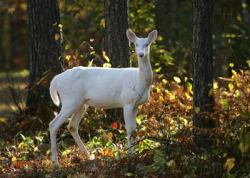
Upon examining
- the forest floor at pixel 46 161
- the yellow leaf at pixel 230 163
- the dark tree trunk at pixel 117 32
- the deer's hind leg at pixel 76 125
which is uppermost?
the dark tree trunk at pixel 117 32

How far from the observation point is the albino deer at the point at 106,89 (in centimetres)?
1092

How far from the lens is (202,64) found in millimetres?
9930

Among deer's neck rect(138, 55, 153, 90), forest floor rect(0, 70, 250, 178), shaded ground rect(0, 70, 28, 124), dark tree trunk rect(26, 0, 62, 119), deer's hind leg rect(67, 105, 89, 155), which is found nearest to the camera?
forest floor rect(0, 70, 250, 178)

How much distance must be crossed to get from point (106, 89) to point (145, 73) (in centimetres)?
65

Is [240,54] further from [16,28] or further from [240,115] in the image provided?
[16,28]

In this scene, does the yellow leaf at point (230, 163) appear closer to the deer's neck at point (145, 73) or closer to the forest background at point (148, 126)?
the forest background at point (148, 126)

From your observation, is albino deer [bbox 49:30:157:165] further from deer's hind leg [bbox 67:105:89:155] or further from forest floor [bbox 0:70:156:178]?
forest floor [bbox 0:70:156:178]

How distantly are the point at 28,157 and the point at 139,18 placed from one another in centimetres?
563

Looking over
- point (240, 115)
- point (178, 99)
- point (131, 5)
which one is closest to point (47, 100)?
point (178, 99)

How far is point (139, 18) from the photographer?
1652 cm

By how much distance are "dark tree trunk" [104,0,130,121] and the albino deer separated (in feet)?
5.48

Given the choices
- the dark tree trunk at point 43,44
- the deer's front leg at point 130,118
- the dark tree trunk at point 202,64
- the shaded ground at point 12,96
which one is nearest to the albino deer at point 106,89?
the deer's front leg at point 130,118

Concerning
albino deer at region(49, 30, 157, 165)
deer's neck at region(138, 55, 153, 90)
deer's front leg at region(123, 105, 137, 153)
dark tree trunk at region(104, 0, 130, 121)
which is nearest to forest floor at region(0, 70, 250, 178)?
deer's front leg at region(123, 105, 137, 153)

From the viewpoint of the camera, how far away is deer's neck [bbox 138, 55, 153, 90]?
35.8ft
